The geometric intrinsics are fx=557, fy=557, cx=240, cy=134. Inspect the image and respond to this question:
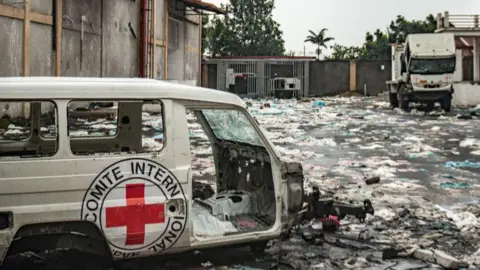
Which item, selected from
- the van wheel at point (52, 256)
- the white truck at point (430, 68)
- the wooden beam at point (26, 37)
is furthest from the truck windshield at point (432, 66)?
the van wheel at point (52, 256)

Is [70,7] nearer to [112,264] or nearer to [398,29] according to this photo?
[112,264]

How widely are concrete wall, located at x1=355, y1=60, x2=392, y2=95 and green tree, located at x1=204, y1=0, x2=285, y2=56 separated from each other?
1184 cm

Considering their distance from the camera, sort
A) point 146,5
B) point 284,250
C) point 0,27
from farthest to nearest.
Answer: point 146,5, point 0,27, point 284,250

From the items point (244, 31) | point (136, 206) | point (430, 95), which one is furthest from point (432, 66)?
point (244, 31)

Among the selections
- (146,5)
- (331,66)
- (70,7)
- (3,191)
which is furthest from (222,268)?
(331,66)

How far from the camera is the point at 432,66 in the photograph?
958 inches

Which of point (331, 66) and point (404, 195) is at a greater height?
point (331, 66)

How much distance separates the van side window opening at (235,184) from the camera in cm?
454

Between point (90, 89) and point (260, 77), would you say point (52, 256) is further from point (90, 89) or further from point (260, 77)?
point (260, 77)

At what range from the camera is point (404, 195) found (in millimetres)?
7688

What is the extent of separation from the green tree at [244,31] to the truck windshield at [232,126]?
45874mm

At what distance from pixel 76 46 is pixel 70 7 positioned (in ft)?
4.23

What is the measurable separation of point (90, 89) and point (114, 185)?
2.15 ft

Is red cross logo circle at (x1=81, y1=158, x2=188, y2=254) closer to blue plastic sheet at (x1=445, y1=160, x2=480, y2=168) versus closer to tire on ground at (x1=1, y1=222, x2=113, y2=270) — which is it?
tire on ground at (x1=1, y1=222, x2=113, y2=270)
